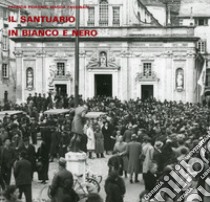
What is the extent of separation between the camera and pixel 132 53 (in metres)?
53.8

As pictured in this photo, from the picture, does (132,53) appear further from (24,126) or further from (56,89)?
(24,126)

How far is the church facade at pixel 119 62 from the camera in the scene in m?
53.2

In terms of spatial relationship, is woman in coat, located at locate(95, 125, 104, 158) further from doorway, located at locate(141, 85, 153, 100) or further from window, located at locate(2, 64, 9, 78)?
window, located at locate(2, 64, 9, 78)

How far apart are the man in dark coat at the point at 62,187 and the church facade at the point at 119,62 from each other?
39.4m

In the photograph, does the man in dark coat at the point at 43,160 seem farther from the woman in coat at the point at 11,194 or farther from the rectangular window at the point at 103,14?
the rectangular window at the point at 103,14

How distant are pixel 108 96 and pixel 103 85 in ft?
3.82

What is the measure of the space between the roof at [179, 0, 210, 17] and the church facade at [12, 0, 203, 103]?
15.9 metres

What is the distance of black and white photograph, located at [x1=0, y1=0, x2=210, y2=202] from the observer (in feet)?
55.7

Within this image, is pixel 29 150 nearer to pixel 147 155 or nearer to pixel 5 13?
pixel 147 155

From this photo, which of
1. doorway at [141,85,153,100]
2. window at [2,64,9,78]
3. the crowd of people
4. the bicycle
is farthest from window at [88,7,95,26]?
the bicycle

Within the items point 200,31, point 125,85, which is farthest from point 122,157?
point 200,31

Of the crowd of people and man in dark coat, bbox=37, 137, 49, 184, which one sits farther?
man in dark coat, bbox=37, 137, 49, 184

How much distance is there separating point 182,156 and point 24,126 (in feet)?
44.8

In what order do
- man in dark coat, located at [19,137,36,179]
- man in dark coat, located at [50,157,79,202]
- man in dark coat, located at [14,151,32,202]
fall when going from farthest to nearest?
man in dark coat, located at [19,137,36,179], man in dark coat, located at [14,151,32,202], man in dark coat, located at [50,157,79,202]
